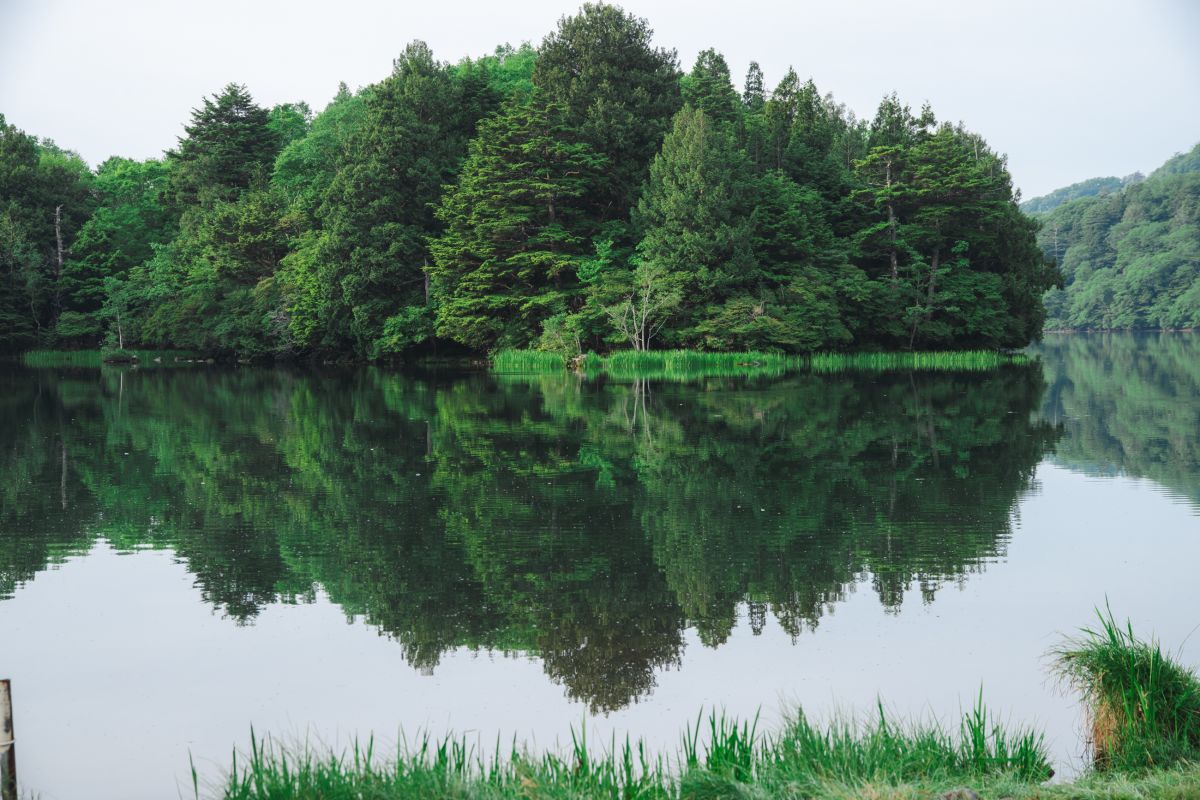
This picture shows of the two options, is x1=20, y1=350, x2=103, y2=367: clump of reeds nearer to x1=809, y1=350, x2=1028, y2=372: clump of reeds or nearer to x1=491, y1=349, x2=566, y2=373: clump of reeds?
x1=491, y1=349, x2=566, y2=373: clump of reeds

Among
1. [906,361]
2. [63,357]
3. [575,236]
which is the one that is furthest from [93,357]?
[906,361]

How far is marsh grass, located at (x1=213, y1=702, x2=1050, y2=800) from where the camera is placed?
353cm

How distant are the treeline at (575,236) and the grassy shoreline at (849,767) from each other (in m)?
32.3

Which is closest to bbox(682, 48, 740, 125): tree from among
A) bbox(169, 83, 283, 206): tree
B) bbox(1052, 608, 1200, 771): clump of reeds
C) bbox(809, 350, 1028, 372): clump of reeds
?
bbox(809, 350, 1028, 372): clump of reeds

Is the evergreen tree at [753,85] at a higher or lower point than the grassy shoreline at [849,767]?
higher

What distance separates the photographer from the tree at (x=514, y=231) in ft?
134

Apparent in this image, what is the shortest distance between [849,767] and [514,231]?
3941 cm

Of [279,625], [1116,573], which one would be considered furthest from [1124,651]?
[279,625]

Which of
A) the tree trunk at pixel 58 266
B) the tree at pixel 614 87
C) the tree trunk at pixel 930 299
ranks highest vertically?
the tree at pixel 614 87

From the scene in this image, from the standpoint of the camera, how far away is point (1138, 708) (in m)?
4.30

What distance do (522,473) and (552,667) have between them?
269 inches

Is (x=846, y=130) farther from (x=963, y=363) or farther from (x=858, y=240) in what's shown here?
(x=963, y=363)

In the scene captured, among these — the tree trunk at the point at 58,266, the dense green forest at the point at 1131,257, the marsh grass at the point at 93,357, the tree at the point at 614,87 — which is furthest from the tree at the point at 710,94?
the dense green forest at the point at 1131,257

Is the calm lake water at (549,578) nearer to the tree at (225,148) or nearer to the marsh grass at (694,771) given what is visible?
the marsh grass at (694,771)
